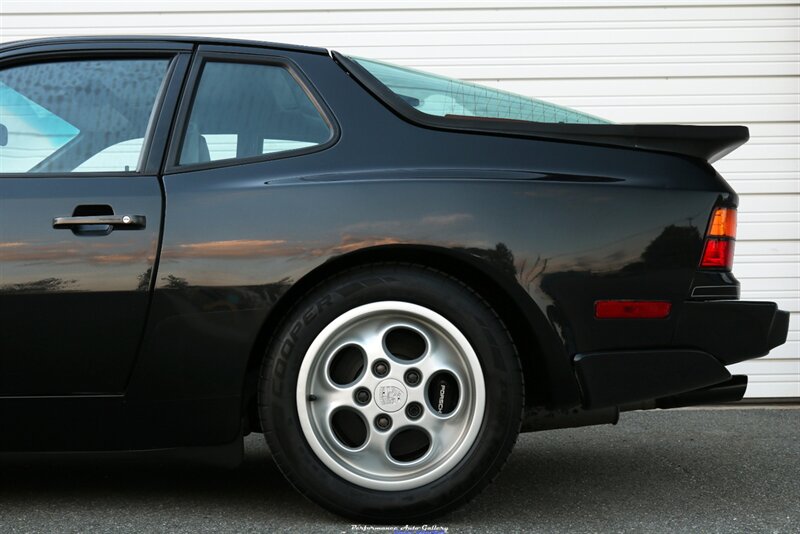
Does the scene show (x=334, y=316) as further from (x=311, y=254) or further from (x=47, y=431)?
(x=47, y=431)

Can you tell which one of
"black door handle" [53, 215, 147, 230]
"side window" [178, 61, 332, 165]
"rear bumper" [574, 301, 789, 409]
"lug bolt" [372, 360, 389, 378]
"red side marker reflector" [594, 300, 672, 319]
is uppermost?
"side window" [178, 61, 332, 165]

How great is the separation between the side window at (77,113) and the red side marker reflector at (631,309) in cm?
129

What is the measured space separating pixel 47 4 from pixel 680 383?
4.23 metres

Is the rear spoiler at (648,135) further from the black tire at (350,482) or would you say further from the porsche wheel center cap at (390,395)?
the porsche wheel center cap at (390,395)

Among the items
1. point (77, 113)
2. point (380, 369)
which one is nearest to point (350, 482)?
point (380, 369)

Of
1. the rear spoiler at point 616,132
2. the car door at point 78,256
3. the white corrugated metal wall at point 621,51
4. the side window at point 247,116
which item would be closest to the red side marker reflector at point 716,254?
the rear spoiler at point 616,132

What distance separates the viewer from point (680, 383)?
257 centimetres

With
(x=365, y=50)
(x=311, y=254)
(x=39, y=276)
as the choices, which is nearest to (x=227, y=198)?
(x=311, y=254)

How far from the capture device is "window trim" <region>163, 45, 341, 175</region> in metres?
2.62

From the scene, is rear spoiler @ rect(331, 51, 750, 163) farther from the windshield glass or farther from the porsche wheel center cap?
the porsche wheel center cap

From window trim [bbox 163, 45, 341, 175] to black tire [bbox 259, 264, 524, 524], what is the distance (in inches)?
15.6

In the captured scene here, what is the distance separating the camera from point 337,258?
2516mm


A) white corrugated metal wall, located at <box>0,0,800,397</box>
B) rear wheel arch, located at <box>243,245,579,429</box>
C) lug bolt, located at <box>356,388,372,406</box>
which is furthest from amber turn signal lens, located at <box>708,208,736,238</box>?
white corrugated metal wall, located at <box>0,0,800,397</box>

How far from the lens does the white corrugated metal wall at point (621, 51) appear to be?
17.5 ft
